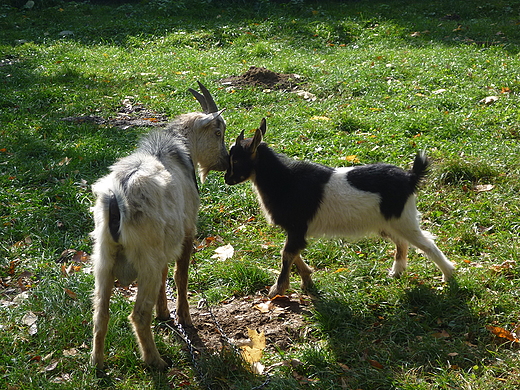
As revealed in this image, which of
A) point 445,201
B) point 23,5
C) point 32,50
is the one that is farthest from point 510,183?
point 23,5

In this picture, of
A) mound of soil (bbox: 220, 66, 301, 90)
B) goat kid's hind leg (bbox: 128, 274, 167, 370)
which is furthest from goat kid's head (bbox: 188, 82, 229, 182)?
mound of soil (bbox: 220, 66, 301, 90)

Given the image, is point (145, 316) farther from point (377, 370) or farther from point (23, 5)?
point (23, 5)

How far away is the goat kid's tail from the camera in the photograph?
416cm

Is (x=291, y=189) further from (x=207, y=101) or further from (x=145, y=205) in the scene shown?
(x=145, y=205)

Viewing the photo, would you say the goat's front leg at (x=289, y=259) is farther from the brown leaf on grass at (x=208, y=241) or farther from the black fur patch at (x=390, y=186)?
the brown leaf on grass at (x=208, y=241)

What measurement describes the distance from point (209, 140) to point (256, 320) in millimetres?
1695

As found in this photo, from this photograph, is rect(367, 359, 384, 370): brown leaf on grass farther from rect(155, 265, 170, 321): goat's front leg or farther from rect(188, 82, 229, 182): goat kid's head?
rect(188, 82, 229, 182): goat kid's head

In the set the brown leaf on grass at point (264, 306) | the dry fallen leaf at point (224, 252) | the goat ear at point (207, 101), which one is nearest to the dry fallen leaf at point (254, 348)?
the brown leaf on grass at point (264, 306)

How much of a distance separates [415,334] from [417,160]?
141 cm

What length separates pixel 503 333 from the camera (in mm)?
3551

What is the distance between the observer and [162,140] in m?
4.22

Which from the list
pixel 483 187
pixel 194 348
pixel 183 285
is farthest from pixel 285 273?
pixel 483 187

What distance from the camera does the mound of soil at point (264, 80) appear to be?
938 cm

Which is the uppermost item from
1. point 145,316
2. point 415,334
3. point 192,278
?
point 145,316
